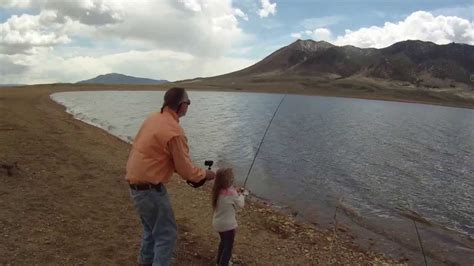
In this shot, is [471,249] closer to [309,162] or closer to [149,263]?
[149,263]

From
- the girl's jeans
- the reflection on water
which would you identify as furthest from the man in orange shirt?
the reflection on water

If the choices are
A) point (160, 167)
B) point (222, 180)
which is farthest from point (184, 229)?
point (160, 167)

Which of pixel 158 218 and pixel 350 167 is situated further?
pixel 350 167

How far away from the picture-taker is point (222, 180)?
7094mm

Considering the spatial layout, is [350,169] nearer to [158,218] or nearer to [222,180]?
[222,180]

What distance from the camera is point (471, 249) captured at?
13062mm

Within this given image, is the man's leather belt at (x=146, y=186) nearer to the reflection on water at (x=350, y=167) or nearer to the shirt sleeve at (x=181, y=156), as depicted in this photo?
the shirt sleeve at (x=181, y=156)

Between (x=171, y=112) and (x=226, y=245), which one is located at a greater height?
(x=171, y=112)

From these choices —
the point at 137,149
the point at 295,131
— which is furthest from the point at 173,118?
the point at 295,131

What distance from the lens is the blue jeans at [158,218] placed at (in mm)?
5781

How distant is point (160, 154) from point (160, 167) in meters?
0.18

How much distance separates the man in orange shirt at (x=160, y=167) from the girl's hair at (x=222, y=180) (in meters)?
1.04

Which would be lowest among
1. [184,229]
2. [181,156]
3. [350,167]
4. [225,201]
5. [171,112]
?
[350,167]

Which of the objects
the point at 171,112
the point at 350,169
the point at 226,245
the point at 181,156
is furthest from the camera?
the point at 350,169
